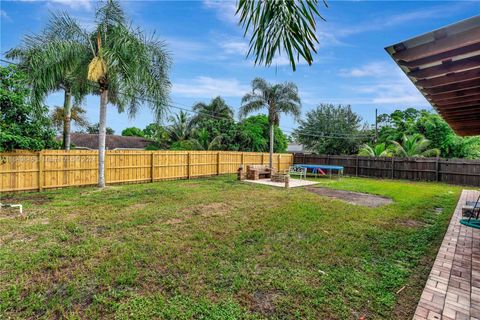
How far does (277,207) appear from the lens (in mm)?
6863

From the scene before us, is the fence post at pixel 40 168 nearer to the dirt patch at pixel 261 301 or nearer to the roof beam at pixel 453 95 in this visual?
the dirt patch at pixel 261 301

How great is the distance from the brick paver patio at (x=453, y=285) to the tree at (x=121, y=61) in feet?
30.5

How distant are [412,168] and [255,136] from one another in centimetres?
1219

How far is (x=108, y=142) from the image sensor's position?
28078mm

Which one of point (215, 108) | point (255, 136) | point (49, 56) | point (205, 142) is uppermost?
point (215, 108)

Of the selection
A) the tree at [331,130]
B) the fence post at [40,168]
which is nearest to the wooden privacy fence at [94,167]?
the fence post at [40,168]

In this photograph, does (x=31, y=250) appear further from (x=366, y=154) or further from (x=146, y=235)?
(x=366, y=154)

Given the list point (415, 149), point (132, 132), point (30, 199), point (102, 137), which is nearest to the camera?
point (30, 199)

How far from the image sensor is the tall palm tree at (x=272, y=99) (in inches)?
608

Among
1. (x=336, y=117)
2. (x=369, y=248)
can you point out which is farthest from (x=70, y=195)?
(x=336, y=117)

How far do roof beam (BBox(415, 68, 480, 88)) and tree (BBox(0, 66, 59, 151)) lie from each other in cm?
950

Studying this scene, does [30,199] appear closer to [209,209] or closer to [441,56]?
[209,209]

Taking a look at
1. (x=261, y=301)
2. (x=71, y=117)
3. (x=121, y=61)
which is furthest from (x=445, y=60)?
(x=71, y=117)

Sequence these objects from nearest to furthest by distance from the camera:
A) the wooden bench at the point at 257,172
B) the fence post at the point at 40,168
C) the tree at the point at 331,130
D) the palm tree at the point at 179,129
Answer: the fence post at the point at 40,168, the wooden bench at the point at 257,172, the palm tree at the point at 179,129, the tree at the point at 331,130
